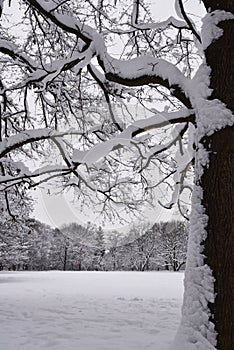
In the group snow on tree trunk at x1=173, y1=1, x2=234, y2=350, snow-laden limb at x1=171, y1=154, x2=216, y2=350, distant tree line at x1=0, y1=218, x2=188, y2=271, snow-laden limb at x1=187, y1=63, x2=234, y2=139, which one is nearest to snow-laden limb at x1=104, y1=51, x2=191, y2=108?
snow-laden limb at x1=187, y1=63, x2=234, y2=139

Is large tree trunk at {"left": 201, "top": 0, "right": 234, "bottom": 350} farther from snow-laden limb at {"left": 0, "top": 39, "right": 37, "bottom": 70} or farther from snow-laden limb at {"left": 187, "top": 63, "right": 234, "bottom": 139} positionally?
snow-laden limb at {"left": 0, "top": 39, "right": 37, "bottom": 70}

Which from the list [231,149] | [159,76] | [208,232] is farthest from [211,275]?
[159,76]

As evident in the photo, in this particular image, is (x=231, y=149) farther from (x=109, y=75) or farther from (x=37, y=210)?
(x=37, y=210)

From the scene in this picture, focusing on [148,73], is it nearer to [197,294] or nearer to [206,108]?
[206,108]

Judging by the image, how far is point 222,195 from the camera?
131 inches

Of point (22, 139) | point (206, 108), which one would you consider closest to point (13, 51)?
point (22, 139)

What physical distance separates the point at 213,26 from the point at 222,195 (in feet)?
5.84

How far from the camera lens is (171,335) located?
4328 mm

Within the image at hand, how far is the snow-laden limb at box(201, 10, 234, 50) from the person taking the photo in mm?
3750

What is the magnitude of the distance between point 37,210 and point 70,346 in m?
9.04

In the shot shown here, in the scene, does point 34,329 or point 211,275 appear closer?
point 211,275

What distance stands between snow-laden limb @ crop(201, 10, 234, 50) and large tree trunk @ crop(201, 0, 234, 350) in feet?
0.15

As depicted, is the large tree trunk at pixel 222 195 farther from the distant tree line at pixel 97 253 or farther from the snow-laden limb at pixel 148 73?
the distant tree line at pixel 97 253

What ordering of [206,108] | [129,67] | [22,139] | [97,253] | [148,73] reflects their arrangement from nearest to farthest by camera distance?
1. [206,108]
2. [148,73]
3. [129,67]
4. [22,139]
5. [97,253]
